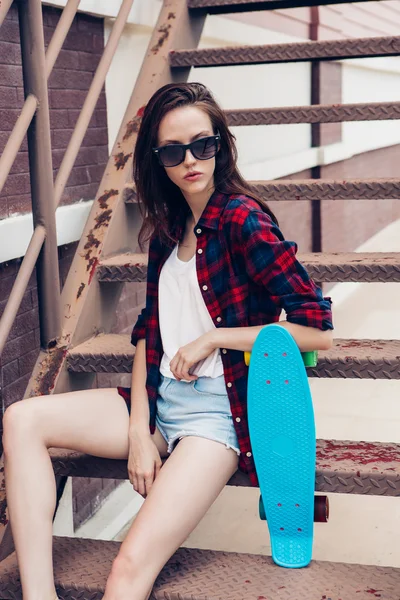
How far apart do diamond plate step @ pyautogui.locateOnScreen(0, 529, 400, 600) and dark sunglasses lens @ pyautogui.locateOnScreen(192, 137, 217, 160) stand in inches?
40.2

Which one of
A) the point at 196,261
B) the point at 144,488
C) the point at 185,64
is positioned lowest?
the point at 144,488

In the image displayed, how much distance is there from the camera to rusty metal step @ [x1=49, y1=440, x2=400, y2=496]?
210 cm

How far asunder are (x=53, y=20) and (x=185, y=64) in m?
0.51

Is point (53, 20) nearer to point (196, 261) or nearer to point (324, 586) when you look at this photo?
point (196, 261)

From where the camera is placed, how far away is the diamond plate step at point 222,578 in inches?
77.7

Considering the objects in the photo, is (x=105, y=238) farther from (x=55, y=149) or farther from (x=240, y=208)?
(x=240, y=208)

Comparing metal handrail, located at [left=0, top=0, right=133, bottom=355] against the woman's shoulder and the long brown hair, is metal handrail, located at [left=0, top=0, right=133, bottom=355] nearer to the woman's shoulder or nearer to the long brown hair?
the long brown hair

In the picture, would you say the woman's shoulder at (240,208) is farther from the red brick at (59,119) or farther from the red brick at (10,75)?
the red brick at (59,119)

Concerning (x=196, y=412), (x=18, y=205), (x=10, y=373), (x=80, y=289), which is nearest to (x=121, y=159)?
(x=18, y=205)

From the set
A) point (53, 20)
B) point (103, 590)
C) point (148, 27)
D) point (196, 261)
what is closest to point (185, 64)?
point (53, 20)

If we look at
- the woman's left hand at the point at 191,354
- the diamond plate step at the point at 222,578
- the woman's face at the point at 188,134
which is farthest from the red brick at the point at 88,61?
the diamond plate step at the point at 222,578

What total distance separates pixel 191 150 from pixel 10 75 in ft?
3.35

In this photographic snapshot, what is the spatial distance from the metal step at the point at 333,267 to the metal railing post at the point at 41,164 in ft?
0.75

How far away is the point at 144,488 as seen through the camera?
2123 mm
